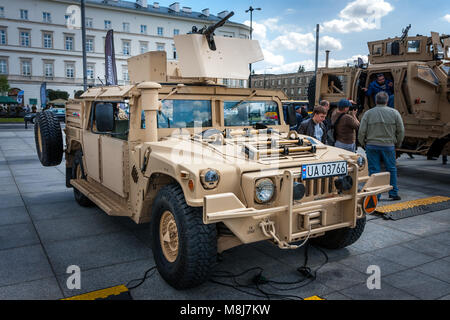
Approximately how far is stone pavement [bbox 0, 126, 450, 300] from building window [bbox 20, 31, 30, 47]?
52.3 m

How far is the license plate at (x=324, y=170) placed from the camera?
135 inches

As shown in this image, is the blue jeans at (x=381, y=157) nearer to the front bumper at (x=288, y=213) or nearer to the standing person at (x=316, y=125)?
the standing person at (x=316, y=125)

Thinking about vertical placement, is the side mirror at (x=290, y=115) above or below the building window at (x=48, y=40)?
below

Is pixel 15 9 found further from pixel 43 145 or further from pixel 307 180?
pixel 307 180

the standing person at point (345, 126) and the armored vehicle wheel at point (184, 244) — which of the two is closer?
the armored vehicle wheel at point (184, 244)

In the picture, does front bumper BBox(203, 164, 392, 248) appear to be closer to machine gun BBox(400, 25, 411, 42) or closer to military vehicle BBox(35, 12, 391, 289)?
military vehicle BBox(35, 12, 391, 289)

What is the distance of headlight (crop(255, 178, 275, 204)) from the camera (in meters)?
3.33

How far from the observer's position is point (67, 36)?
175 feet

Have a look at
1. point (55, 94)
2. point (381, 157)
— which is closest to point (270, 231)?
point (381, 157)

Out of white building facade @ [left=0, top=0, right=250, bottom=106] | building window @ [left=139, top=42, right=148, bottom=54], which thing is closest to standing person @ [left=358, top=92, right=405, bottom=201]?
white building facade @ [left=0, top=0, right=250, bottom=106]

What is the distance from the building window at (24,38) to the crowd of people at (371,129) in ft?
178

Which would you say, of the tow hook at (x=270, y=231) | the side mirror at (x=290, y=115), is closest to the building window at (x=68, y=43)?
the side mirror at (x=290, y=115)
